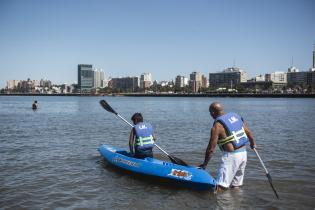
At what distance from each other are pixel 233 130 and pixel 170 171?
10.2ft

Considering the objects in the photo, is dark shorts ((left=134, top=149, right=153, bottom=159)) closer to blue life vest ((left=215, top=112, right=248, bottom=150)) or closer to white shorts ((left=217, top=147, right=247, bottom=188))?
white shorts ((left=217, top=147, right=247, bottom=188))

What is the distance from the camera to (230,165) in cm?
876

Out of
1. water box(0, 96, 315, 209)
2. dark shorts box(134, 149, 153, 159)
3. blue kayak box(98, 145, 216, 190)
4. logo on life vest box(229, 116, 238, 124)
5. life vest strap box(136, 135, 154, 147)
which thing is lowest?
water box(0, 96, 315, 209)

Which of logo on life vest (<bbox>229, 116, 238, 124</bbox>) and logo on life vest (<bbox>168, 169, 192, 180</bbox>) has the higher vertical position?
logo on life vest (<bbox>229, 116, 238, 124</bbox>)

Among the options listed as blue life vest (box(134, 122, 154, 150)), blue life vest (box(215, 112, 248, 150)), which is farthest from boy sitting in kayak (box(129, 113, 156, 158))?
blue life vest (box(215, 112, 248, 150))

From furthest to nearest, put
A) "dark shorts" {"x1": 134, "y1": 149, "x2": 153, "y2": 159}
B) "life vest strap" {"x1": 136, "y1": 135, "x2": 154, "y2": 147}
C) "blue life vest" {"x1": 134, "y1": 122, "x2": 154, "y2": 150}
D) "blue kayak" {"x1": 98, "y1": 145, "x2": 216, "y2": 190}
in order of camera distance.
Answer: "dark shorts" {"x1": 134, "y1": 149, "x2": 153, "y2": 159}, "life vest strap" {"x1": 136, "y1": 135, "x2": 154, "y2": 147}, "blue life vest" {"x1": 134, "y1": 122, "x2": 154, "y2": 150}, "blue kayak" {"x1": 98, "y1": 145, "x2": 216, "y2": 190}

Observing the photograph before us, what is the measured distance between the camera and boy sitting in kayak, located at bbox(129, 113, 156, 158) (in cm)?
1186

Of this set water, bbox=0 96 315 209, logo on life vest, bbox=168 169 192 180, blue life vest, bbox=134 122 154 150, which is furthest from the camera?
blue life vest, bbox=134 122 154 150

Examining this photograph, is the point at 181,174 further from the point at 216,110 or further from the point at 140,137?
the point at 216,110

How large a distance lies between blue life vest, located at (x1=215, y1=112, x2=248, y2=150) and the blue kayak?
1.76 m

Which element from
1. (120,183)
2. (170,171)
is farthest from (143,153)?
(170,171)

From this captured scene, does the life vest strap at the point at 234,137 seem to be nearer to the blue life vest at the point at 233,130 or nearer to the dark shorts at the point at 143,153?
the blue life vest at the point at 233,130

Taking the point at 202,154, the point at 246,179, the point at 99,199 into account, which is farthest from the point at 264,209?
the point at 202,154

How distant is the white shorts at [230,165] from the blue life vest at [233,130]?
0.25 m
